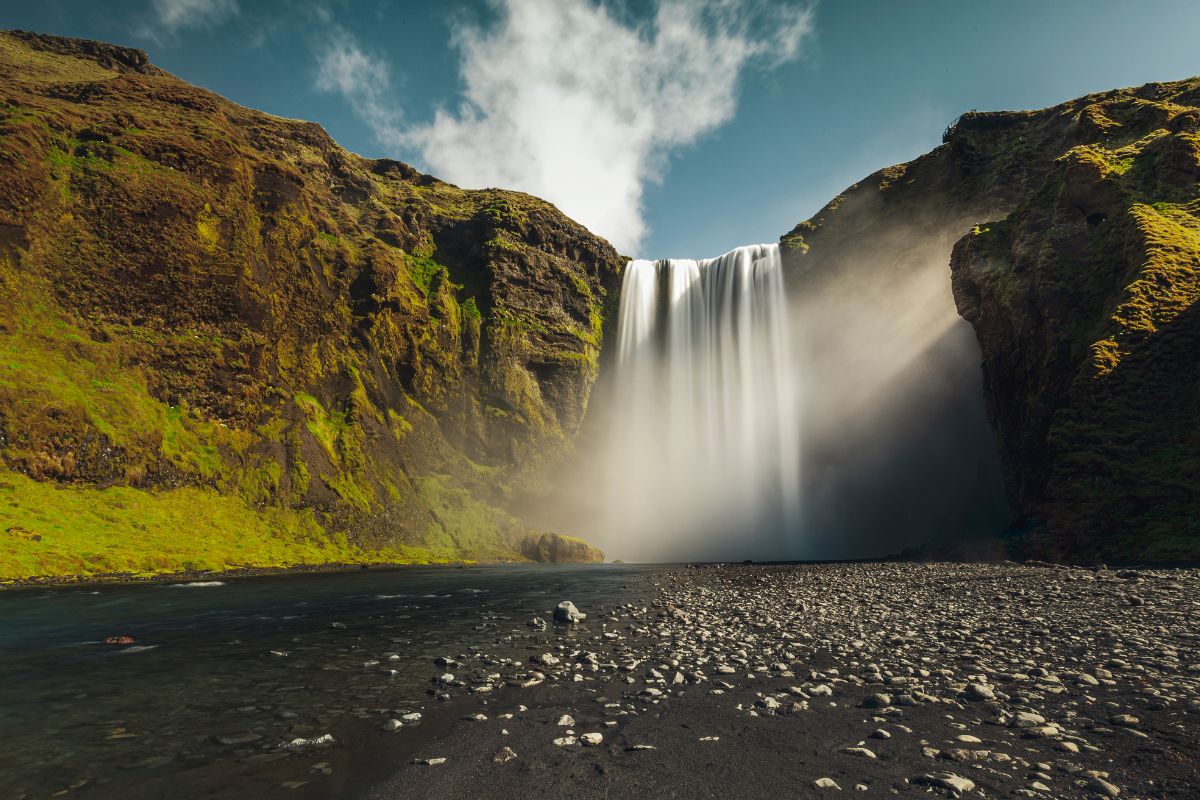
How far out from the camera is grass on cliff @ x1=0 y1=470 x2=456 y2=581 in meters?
26.2

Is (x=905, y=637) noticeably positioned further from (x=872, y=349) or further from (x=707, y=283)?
(x=707, y=283)

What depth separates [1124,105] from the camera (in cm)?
4281

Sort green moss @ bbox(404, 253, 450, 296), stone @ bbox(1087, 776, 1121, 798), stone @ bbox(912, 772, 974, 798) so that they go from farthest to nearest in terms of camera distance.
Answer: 1. green moss @ bbox(404, 253, 450, 296)
2. stone @ bbox(912, 772, 974, 798)
3. stone @ bbox(1087, 776, 1121, 798)

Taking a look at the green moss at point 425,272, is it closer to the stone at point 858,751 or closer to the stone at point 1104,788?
the stone at point 858,751

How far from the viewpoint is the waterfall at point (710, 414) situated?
72875 mm

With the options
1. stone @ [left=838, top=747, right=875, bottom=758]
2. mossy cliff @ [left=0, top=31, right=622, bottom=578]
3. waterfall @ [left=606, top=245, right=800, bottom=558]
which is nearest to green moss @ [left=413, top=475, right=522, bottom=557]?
mossy cliff @ [left=0, top=31, right=622, bottom=578]

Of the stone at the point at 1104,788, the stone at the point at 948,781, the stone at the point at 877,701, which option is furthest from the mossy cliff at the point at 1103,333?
the stone at the point at 948,781

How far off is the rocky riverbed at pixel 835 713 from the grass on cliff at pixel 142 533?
101 ft

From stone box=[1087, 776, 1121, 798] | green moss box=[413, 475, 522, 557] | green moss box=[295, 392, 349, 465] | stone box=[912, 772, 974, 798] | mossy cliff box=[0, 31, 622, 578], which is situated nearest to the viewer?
stone box=[1087, 776, 1121, 798]

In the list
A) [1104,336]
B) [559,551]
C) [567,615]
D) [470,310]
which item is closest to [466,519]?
[559,551]

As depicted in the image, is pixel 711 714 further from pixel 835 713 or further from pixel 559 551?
pixel 559 551

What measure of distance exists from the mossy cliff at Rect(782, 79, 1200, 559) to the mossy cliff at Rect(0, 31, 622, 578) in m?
50.6

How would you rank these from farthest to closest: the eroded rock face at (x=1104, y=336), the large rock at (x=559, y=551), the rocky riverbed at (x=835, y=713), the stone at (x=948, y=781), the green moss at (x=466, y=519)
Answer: the large rock at (x=559, y=551)
the green moss at (x=466, y=519)
the eroded rock face at (x=1104, y=336)
the rocky riverbed at (x=835, y=713)
the stone at (x=948, y=781)

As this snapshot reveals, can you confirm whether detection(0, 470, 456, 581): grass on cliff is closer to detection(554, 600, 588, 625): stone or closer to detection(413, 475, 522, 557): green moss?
detection(413, 475, 522, 557): green moss
